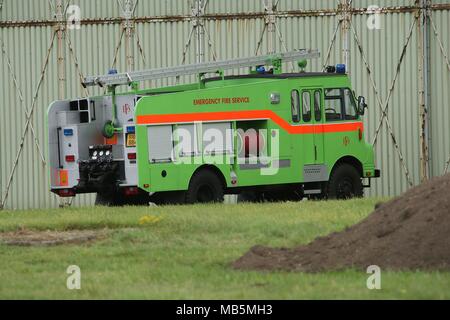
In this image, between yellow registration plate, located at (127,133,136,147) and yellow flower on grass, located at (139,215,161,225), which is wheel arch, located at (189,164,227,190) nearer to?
yellow registration plate, located at (127,133,136,147)

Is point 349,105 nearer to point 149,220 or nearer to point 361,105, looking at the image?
point 361,105

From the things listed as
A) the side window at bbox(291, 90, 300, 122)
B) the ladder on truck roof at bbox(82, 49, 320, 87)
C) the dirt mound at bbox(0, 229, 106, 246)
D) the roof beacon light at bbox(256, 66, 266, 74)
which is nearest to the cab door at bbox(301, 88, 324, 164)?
the side window at bbox(291, 90, 300, 122)

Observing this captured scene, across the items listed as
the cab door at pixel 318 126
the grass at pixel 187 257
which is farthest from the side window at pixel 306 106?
the grass at pixel 187 257

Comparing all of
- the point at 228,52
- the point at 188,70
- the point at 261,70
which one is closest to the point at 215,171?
the point at 188,70

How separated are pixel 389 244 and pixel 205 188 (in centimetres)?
1000

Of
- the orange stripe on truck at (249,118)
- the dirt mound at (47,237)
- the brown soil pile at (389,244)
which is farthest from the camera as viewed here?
the orange stripe on truck at (249,118)

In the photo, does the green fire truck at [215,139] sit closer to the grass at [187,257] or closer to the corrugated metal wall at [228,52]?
the grass at [187,257]

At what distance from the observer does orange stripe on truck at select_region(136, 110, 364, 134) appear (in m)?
23.8

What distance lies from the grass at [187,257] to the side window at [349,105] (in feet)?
14.3

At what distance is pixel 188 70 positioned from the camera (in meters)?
26.1

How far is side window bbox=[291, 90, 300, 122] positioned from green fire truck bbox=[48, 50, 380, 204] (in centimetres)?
2

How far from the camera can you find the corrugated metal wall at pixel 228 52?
32800 mm
